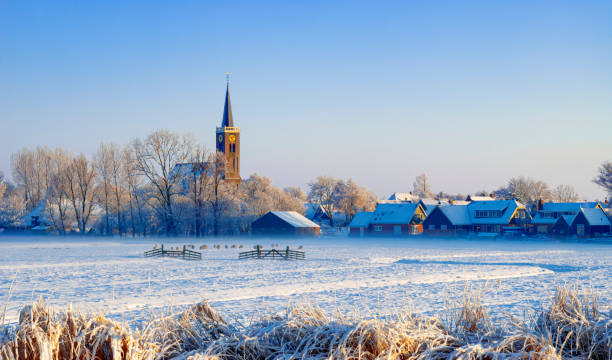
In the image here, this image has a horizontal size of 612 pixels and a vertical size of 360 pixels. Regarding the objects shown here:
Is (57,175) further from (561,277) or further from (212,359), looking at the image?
(212,359)

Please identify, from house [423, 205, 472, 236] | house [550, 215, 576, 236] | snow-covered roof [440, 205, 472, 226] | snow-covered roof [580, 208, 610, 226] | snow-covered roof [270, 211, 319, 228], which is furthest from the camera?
snow-covered roof [270, 211, 319, 228]

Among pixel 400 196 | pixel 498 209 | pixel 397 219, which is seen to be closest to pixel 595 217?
pixel 498 209

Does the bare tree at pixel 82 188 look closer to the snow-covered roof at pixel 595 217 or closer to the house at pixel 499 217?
the house at pixel 499 217

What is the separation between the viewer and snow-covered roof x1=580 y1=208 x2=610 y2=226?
7544cm

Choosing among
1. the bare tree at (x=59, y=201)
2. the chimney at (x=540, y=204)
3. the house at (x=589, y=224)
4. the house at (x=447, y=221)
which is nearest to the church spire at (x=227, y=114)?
the bare tree at (x=59, y=201)

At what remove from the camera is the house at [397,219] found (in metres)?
92.8

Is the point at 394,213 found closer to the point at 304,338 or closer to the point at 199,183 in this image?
the point at 199,183

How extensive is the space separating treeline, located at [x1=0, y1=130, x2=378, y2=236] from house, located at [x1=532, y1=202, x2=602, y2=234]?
4274 cm

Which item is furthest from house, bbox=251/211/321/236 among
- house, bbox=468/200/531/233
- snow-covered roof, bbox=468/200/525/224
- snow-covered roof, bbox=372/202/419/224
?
house, bbox=468/200/531/233

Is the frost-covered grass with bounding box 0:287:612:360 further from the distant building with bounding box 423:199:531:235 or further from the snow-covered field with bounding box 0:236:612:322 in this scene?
the distant building with bounding box 423:199:531:235

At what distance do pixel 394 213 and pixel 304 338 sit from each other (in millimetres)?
90890

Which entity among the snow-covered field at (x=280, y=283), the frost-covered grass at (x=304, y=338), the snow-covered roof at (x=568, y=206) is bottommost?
the snow-covered field at (x=280, y=283)

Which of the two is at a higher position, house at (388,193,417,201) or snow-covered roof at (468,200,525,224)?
house at (388,193,417,201)

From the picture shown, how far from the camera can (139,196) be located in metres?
82.2
